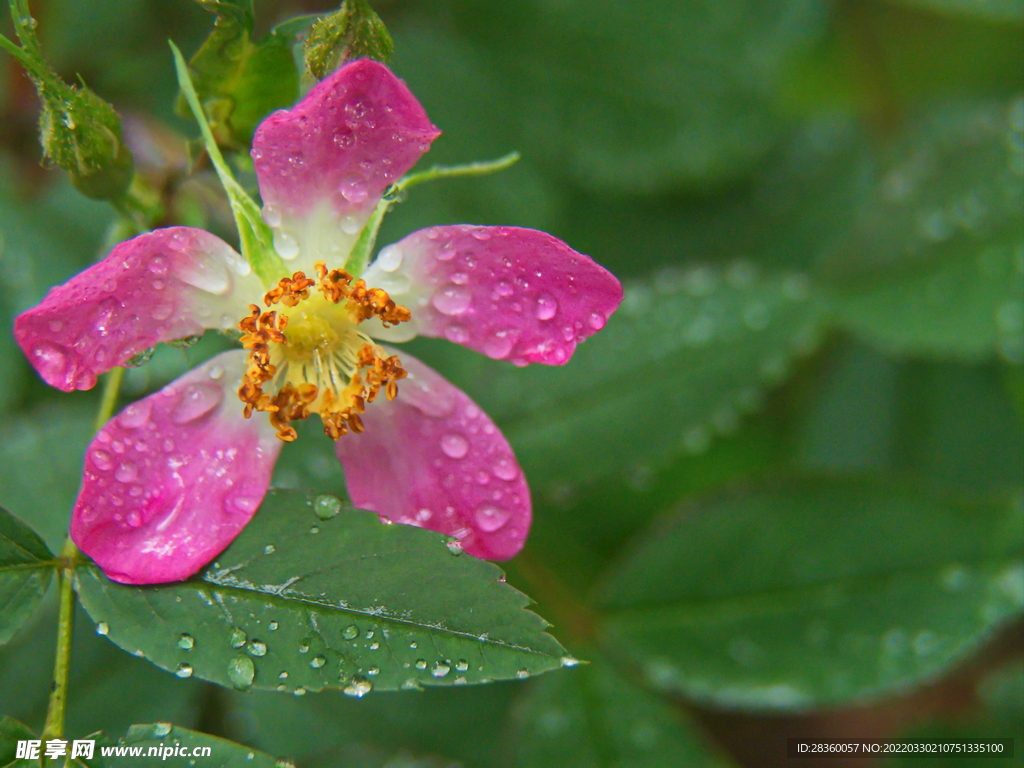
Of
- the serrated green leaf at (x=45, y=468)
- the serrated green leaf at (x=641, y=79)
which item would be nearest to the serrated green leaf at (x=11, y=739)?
the serrated green leaf at (x=45, y=468)

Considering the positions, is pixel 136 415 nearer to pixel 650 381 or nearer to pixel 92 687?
pixel 92 687

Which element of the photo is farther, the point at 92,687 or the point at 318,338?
the point at 92,687

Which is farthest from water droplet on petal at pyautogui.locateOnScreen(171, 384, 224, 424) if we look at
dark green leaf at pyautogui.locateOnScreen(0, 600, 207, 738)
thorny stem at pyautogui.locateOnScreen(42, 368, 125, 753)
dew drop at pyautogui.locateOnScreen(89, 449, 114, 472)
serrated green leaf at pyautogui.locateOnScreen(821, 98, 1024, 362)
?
serrated green leaf at pyautogui.locateOnScreen(821, 98, 1024, 362)

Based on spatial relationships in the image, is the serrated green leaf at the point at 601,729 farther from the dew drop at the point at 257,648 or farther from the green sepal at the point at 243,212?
the green sepal at the point at 243,212

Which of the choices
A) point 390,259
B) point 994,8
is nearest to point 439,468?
point 390,259

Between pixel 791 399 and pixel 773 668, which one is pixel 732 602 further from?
pixel 791 399

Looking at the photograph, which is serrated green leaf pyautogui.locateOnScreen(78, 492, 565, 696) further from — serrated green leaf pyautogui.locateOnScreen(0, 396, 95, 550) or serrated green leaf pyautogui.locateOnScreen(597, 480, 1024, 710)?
serrated green leaf pyautogui.locateOnScreen(597, 480, 1024, 710)
